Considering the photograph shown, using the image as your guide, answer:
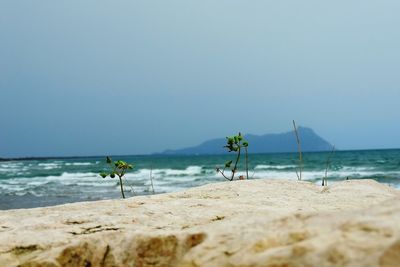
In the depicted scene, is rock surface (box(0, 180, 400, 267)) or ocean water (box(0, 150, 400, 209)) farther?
ocean water (box(0, 150, 400, 209))

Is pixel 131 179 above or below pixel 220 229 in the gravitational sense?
below

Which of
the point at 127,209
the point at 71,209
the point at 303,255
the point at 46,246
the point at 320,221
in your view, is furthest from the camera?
the point at 71,209

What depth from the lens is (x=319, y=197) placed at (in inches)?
138

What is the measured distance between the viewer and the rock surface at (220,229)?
156 centimetres

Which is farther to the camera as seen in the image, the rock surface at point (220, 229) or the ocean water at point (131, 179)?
the ocean water at point (131, 179)

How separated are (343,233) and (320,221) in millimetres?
190

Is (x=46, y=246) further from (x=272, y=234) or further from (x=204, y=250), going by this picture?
(x=272, y=234)

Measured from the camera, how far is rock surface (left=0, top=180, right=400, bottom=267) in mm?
1563

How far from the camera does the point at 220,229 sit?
6.72ft

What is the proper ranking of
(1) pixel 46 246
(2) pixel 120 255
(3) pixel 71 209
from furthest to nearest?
(3) pixel 71 209, (1) pixel 46 246, (2) pixel 120 255

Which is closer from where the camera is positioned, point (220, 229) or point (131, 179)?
point (220, 229)

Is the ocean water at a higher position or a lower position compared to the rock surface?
lower

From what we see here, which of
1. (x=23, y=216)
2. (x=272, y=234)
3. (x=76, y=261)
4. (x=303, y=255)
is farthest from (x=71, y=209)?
(x=303, y=255)

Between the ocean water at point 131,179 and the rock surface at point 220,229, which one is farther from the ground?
the rock surface at point 220,229
